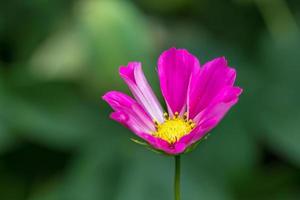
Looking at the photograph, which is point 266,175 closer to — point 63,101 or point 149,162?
point 149,162

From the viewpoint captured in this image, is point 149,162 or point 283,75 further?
point 283,75

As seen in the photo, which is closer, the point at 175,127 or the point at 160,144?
the point at 160,144

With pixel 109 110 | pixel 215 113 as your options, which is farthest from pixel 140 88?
pixel 109 110

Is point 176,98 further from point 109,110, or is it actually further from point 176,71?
point 109,110

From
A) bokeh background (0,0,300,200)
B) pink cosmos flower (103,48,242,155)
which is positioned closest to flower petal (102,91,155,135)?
pink cosmos flower (103,48,242,155)

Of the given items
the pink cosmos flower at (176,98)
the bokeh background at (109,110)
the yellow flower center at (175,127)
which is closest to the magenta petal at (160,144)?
the pink cosmos flower at (176,98)

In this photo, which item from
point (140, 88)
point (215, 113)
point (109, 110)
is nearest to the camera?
point (215, 113)

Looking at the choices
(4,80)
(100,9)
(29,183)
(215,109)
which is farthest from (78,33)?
(215,109)
